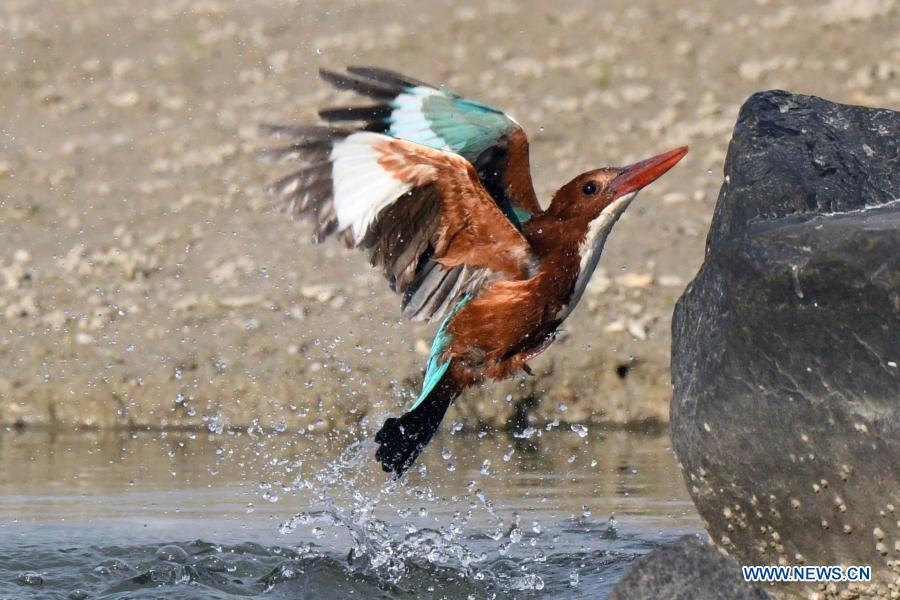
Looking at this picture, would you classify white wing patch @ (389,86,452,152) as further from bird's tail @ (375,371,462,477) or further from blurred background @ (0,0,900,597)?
blurred background @ (0,0,900,597)

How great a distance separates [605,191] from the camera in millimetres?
5773

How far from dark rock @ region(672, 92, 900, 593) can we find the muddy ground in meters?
3.02

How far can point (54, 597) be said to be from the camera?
5.53 meters

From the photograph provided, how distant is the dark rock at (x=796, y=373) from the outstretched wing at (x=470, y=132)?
940mm

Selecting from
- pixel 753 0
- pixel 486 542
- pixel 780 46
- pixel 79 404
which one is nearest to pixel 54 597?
pixel 486 542

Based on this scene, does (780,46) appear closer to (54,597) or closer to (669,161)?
(669,161)

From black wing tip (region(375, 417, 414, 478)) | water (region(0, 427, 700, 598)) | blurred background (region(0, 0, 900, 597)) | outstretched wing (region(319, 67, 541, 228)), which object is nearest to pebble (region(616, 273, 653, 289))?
blurred background (region(0, 0, 900, 597))

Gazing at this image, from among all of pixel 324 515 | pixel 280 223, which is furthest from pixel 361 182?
pixel 280 223

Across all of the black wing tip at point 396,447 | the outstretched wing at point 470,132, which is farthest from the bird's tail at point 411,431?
the outstretched wing at point 470,132

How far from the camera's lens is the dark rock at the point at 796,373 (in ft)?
14.9

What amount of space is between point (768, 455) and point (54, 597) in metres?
2.49

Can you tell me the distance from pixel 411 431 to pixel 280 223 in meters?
4.79

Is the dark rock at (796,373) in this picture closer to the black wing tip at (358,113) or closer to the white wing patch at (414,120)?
the white wing patch at (414,120)

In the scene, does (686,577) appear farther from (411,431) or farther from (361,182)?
(361,182)
